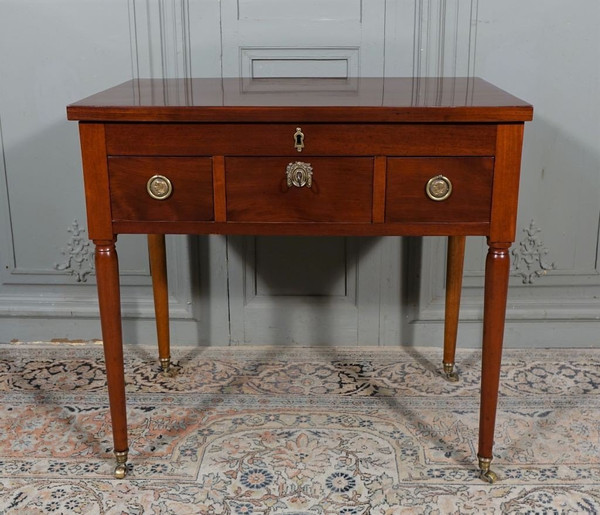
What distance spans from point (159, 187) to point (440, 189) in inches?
22.5

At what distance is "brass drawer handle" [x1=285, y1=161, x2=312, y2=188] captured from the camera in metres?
1.56

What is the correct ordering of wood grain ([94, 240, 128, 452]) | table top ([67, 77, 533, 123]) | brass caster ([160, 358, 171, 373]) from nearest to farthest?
table top ([67, 77, 533, 123])
wood grain ([94, 240, 128, 452])
brass caster ([160, 358, 171, 373])

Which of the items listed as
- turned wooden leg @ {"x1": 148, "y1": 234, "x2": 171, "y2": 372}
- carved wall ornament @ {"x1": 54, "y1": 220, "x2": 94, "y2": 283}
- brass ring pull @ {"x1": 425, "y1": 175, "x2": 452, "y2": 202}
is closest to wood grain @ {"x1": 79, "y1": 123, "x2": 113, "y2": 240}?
turned wooden leg @ {"x1": 148, "y1": 234, "x2": 171, "y2": 372}

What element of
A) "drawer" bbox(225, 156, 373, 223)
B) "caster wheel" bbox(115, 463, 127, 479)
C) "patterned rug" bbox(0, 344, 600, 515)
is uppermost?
"drawer" bbox(225, 156, 373, 223)

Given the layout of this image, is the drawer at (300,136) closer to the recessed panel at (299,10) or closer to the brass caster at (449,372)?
the recessed panel at (299,10)

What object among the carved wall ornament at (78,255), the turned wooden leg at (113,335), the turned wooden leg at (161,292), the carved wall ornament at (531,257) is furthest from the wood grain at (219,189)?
the carved wall ornament at (531,257)

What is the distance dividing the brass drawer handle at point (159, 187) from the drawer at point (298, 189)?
12cm

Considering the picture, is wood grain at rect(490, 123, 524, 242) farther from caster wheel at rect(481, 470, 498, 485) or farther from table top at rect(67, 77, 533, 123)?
caster wheel at rect(481, 470, 498, 485)

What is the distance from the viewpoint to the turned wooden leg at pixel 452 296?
6.86 ft

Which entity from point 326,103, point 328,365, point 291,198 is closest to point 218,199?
point 291,198

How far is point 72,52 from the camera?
2189 millimetres

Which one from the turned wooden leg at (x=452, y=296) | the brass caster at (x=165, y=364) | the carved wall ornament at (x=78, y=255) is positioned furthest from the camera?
the carved wall ornament at (x=78, y=255)

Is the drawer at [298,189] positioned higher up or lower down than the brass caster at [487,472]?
higher up

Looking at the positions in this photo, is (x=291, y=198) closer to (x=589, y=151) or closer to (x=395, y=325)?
(x=395, y=325)
